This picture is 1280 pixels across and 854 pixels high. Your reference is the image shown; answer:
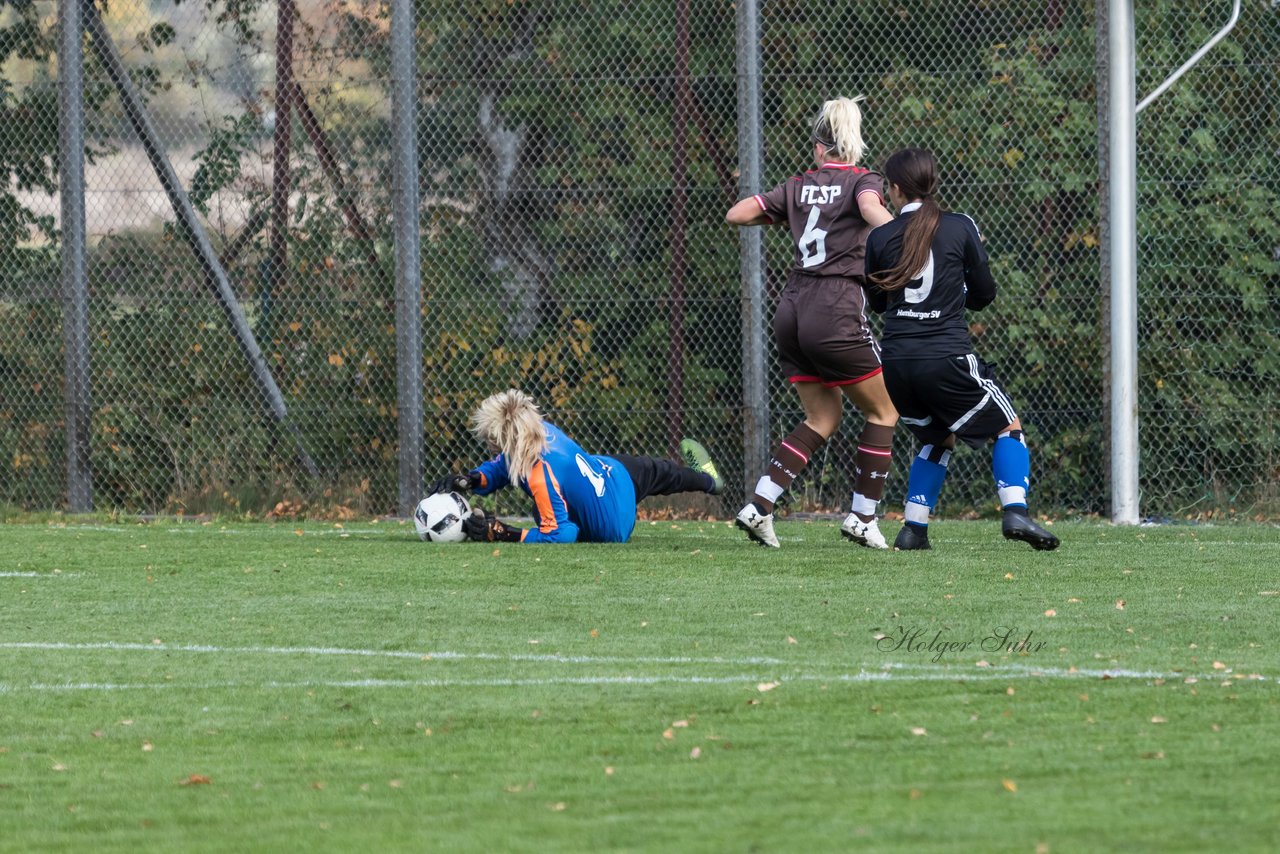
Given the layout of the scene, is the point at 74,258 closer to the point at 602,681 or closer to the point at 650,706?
the point at 602,681

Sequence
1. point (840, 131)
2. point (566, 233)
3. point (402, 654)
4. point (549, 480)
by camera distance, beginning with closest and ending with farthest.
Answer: point (402, 654) < point (840, 131) < point (549, 480) < point (566, 233)

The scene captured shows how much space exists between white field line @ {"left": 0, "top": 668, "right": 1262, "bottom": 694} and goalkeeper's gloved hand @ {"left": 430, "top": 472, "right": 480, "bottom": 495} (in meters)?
4.21

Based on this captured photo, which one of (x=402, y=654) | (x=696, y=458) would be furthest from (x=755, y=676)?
(x=696, y=458)

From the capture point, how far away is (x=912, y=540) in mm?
8797

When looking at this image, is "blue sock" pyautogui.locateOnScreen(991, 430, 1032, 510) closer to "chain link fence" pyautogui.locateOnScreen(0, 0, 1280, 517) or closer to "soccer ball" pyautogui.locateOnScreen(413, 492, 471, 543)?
"soccer ball" pyautogui.locateOnScreen(413, 492, 471, 543)

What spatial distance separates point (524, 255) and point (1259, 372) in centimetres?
466

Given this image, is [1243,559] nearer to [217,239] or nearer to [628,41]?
[628,41]

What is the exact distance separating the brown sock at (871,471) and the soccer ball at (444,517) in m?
2.06

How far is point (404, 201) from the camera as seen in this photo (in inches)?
474

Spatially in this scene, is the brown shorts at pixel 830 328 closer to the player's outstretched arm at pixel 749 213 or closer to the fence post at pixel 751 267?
the player's outstretched arm at pixel 749 213

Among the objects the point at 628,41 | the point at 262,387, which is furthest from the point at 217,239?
the point at 628,41

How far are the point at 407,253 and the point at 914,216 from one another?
4579mm

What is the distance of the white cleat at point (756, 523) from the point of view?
8.79 m

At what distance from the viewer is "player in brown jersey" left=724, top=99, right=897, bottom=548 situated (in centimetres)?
866
